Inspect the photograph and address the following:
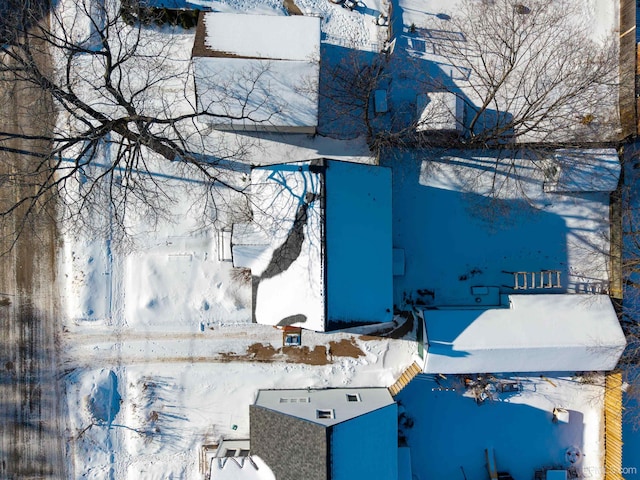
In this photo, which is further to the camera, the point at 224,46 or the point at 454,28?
the point at 454,28

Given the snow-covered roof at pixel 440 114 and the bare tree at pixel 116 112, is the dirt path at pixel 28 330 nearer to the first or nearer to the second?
the bare tree at pixel 116 112

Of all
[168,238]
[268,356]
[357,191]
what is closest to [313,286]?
[357,191]

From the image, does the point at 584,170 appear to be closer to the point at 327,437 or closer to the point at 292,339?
the point at 292,339

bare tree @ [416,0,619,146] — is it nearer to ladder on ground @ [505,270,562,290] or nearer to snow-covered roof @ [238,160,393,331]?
ladder on ground @ [505,270,562,290]

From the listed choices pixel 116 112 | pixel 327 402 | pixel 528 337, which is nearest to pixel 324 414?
pixel 327 402

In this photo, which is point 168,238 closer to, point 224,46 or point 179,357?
point 179,357

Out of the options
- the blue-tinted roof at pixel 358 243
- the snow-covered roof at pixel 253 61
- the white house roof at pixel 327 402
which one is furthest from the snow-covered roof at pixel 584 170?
the white house roof at pixel 327 402
